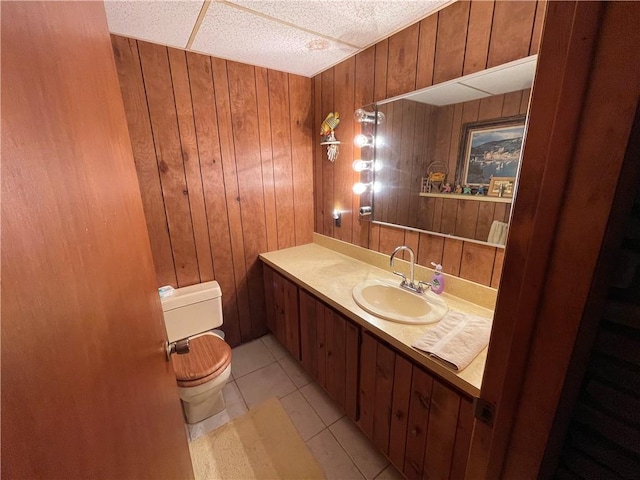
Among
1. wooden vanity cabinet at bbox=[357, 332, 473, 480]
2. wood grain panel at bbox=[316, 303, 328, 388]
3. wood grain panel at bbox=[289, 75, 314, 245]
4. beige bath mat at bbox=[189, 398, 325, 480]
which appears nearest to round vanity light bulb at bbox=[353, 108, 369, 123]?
wood grain panel at bbox=[289, 75, 314, 245]

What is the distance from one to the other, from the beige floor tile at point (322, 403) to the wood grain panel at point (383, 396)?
35 centimetres

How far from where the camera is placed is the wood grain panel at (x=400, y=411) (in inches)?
42.8

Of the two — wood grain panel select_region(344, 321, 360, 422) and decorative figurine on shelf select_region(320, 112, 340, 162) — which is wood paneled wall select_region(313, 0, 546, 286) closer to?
decorative figurine on shelf select_region(320, 112, 340, 162)

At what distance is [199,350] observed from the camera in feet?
5.27

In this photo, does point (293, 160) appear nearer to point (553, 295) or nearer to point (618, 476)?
point (553, 295)

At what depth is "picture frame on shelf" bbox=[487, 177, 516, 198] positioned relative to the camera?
112 cm

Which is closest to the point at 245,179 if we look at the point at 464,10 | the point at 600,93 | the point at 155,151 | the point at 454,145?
the point at 155,151

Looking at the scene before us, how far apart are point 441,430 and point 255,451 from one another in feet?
3.38

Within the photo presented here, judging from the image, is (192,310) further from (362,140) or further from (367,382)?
(362,140)

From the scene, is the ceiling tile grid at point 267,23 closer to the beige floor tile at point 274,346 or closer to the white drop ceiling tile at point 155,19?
the white drop ceiling tile at point 155,19

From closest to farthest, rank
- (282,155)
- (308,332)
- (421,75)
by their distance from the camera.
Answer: (421,75) < (308,332) < (282,155)

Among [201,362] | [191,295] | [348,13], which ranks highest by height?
[348,13]

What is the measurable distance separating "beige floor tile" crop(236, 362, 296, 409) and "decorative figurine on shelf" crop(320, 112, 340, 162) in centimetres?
168

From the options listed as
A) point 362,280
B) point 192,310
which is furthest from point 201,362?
point 362,280
